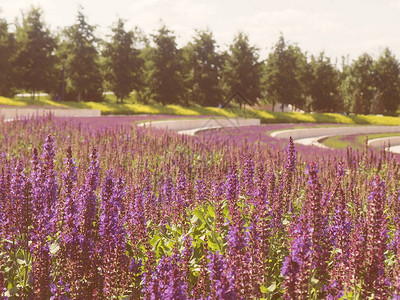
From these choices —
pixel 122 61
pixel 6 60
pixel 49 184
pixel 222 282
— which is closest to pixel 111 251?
pixel 49 184

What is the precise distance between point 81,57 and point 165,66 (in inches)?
422

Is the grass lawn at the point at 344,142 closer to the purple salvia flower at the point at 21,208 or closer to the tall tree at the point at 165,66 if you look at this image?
the purple salvia flower at the point at 21,208

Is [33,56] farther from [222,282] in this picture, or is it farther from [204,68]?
[222,282]

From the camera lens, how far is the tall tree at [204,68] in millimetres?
62281

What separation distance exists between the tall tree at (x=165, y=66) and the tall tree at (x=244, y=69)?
6842mm

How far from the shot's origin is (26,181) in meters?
4.91

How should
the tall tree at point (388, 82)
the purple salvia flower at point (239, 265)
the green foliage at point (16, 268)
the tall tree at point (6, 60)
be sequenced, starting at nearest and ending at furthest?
the purple salvia flower at point (239, 265)
the green foliage at point (16, 268)
the tall tree at point (6, 60)
the tall tree at point (388, 82)

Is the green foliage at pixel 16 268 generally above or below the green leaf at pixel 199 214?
below

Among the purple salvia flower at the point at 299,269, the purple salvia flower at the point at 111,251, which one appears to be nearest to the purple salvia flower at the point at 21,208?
the purple salvia flower at the point at 111,251

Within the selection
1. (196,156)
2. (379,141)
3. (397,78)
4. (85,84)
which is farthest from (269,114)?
(196,156)

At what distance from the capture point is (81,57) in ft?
192

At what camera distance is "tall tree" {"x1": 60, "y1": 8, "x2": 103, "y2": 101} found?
5822 centimetres

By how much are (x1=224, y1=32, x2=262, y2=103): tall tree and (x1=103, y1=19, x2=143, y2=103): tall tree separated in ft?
40.0

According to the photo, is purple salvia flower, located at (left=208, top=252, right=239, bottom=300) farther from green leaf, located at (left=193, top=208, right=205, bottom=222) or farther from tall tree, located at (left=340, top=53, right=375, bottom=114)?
tall tree, located at (left=340, top=53, right=375, bottom=114)
